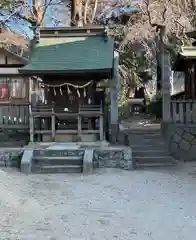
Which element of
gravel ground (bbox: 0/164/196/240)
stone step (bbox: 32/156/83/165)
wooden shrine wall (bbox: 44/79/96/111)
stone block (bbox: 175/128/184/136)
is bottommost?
gravel ground (bbox: 0/164/196/240)

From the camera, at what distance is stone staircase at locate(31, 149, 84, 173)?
35.7 feet

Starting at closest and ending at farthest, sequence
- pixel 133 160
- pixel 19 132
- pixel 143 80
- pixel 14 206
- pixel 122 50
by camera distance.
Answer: pixel 14 206
pixel 133 160
pixel 19 132
pixel 122 50
pixel 143 80

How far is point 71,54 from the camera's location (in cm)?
1412

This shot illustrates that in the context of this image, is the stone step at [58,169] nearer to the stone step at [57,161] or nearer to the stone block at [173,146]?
the stone step at [57,161]

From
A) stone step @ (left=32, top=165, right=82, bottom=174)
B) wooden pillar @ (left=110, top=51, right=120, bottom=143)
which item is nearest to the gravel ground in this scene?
stone step @ (left=32, top=165, right=82, bottom=174)

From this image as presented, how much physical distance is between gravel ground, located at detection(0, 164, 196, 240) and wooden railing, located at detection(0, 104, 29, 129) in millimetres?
4613

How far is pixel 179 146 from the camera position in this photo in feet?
43.4

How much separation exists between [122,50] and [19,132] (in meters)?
11.8

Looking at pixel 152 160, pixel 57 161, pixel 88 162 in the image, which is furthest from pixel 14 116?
pixel 152 160

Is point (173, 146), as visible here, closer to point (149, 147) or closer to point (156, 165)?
point (149, 147)

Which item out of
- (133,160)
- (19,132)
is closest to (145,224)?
(133,160)

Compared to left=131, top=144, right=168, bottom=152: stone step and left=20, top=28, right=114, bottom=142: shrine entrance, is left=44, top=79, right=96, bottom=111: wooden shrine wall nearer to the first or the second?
left=20, top=28, right=114, bottom=142: shrine entrance

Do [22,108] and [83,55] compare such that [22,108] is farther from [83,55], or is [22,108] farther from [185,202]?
[185,202]

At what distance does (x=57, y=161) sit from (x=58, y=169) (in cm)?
41
